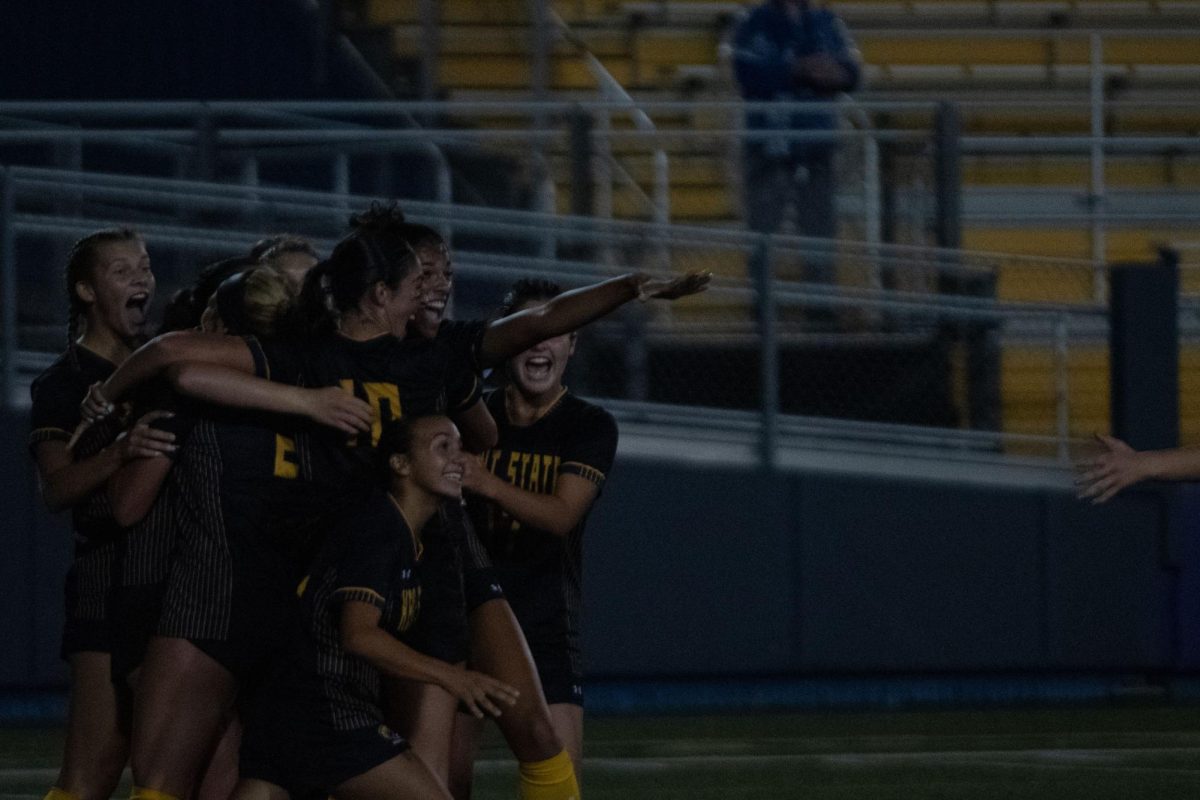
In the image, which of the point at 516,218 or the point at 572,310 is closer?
the point at 572,310

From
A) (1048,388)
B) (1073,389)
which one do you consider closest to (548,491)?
(1048,388)

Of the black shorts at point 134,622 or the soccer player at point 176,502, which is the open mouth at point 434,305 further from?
the black shorts at point 134,622

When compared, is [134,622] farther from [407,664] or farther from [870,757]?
[870,757]

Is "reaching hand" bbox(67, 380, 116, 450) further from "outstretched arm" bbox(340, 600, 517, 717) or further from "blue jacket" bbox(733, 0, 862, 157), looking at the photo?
"blue jacket" bbox(733, 0, 862, 157)

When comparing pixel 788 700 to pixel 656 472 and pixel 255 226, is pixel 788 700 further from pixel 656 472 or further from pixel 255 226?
pixel 255 226

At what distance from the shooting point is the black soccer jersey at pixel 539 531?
243 inches

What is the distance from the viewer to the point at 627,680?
11.3 metres

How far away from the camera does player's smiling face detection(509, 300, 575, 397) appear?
20.2 ft

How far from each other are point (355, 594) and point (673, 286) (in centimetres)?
99

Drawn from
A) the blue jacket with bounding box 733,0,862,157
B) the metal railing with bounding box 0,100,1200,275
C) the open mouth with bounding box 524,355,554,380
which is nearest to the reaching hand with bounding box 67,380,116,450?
the open mouth with bounding box 524,355,554,380

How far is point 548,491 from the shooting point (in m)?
6.23

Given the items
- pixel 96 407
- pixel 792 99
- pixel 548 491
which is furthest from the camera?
pixel 792 99

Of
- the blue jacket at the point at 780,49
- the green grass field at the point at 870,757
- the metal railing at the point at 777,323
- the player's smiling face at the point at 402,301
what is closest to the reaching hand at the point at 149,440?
the player's smiling face at the point at 402,301

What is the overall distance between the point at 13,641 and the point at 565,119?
12.3 feet
